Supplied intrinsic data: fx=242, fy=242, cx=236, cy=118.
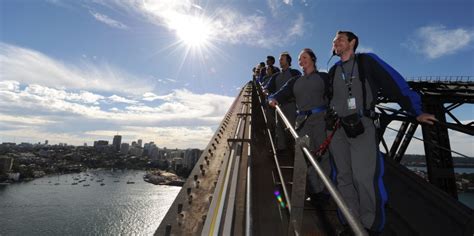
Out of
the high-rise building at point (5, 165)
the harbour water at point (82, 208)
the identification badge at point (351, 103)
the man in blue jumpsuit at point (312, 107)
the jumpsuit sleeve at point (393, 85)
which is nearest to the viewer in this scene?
the jumpsuit sleeve at point (393, 85)

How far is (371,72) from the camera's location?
2.77 meters

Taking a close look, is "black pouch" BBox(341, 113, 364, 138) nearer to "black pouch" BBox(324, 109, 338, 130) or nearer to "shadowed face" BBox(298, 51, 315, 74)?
"black pouch" BBox(324, 109, 338, 130)

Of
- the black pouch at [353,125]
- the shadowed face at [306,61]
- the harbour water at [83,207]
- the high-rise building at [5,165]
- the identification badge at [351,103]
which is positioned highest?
the shadowed face at [306,61]

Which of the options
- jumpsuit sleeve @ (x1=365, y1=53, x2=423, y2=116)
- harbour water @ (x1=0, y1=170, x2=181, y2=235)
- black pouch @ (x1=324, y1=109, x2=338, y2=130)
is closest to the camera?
jumpsuit sleeve @ (x1=365, y1=53, x2=423, y2=116)

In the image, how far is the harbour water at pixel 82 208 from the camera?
58875 millimetres

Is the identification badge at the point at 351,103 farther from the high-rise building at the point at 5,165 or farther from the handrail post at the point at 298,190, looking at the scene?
the high-rise building at the point at 5,165

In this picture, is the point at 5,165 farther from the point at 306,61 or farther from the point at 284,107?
the point at 306,61

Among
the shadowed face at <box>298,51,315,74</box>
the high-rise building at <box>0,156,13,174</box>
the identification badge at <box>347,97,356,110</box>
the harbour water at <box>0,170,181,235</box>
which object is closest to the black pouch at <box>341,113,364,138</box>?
the identification badge at <box>347,97,356,110</box>

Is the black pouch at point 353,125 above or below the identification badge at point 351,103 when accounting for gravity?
below

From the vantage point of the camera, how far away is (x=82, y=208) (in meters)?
73.4

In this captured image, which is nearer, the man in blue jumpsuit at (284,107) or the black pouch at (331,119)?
the black pouch at (331,119)

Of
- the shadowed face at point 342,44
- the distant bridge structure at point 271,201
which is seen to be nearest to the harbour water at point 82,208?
the distant bridge structure at point 271,201

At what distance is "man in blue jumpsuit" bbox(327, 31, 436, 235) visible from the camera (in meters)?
2.51

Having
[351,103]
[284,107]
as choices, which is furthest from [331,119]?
[284,107]
